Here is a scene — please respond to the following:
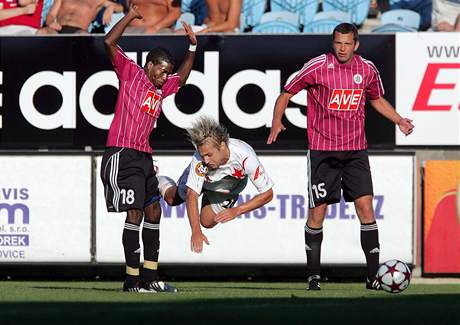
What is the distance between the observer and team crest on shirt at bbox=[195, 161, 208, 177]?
33.3ft

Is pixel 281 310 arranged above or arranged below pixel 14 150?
below

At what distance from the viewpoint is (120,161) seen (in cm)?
995

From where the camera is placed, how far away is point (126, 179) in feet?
32.4

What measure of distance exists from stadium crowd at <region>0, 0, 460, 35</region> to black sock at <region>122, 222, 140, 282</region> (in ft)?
15.5

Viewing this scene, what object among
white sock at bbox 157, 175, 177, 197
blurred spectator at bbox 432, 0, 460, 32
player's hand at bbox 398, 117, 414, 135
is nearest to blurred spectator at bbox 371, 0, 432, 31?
blurred spectator at bbox 432, 0, 460, 32

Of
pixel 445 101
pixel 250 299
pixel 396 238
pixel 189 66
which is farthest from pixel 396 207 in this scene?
pixel 250 299

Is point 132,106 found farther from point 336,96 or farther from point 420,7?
point 420,7

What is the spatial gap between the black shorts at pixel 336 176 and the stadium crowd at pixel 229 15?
3.88 metres

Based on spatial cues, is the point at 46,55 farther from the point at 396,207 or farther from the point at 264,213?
the point at 396,207

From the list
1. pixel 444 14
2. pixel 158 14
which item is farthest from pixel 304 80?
pixel 444 14

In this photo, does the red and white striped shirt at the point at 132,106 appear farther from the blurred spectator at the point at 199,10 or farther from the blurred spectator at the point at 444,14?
the blurred spectator at the point at 444,14

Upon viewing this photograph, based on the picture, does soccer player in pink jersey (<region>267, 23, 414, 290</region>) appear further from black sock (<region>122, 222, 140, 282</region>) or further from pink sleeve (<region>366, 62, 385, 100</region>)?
black sock (<region>122, 222, 140, 282</region>)

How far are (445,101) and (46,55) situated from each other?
4.42m

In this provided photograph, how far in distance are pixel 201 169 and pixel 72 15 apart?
5239mm
